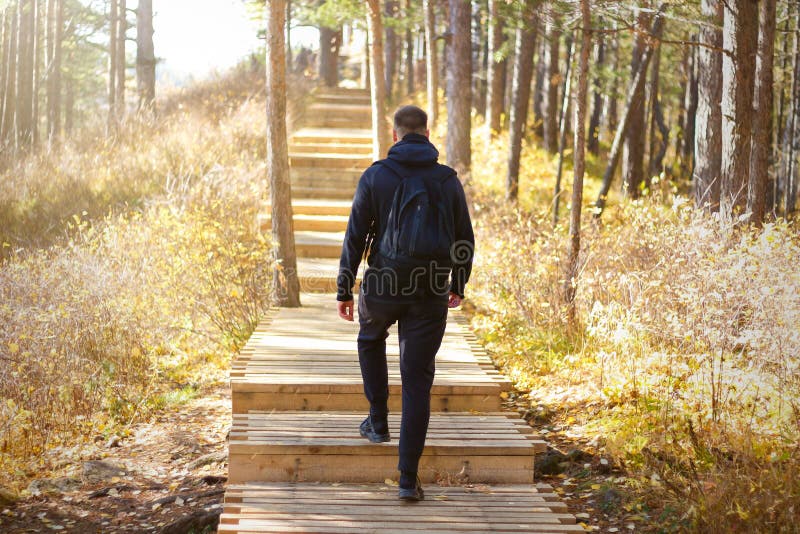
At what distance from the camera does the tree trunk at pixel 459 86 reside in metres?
15.3

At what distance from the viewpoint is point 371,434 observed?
517 cm

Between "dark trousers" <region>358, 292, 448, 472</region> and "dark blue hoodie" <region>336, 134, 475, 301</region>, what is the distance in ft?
0.62

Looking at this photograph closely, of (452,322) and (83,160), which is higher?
(83,160)

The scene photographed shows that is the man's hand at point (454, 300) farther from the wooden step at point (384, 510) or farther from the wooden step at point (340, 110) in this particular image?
the wooden step at point (340, 110)

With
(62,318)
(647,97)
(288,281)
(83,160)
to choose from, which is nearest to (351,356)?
(288,281)

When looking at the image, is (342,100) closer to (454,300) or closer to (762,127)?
(762,127)

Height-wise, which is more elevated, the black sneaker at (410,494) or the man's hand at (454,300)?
the man's hand at (454,300)

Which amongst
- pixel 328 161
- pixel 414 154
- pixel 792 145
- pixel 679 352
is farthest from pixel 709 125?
pixel 792 145

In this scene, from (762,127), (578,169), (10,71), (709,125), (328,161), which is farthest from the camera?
(10,71)

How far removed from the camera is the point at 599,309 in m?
7.60

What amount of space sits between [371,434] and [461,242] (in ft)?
4.61

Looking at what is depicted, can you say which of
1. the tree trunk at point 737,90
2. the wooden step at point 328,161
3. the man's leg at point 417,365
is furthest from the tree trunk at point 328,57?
the man's leg at point 417,365

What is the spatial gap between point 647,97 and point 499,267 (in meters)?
13.3

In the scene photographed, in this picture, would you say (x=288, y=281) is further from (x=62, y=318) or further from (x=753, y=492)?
(x=753, y=492)
